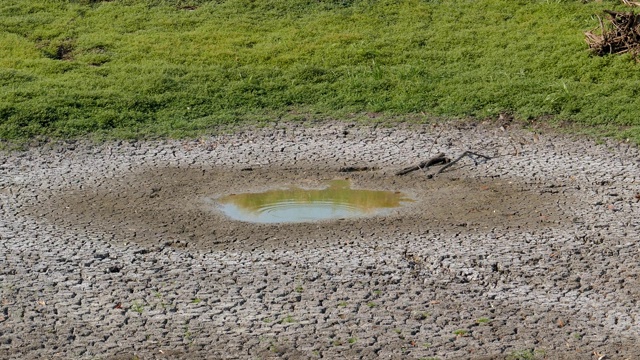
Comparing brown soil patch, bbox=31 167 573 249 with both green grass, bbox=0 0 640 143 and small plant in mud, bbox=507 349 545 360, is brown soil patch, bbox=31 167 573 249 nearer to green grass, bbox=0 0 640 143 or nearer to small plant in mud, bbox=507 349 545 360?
green grass, bbox=0 0 640 143

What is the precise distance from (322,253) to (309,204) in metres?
1.16

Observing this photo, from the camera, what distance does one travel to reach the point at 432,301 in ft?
21.9

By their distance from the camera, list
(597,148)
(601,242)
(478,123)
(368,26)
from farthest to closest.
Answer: (368,26), (478,123), (597,148), (601,242)

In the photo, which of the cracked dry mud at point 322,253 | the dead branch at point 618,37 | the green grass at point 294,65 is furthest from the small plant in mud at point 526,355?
the dead branch at point 618,37

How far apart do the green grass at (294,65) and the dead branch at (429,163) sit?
1.41 metres

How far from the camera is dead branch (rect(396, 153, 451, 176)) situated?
934 cm

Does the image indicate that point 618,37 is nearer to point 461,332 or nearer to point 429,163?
point 429,163

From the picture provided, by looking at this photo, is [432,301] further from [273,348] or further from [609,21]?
[609,21]

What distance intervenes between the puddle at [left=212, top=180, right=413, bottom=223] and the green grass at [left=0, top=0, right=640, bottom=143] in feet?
6.58

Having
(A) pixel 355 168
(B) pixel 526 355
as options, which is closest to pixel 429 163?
(A) pixel 355 168

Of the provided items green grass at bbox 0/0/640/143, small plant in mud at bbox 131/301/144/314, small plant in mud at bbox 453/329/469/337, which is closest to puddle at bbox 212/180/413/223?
small plant in mud at bbox 131/301/144/314

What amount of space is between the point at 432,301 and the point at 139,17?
9.18 meters

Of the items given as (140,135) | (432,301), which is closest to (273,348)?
(432,301)

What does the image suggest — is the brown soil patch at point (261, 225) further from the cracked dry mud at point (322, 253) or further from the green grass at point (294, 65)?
the green grass at point (294, 65)
